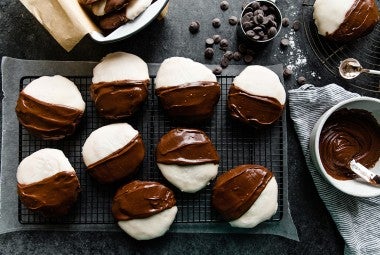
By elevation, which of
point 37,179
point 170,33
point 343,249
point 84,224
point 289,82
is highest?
point 170,33

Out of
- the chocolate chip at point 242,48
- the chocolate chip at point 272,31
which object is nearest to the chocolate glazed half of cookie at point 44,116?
the chocolate chip at point 242,48

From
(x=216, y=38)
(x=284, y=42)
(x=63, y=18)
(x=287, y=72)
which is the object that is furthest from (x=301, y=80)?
(x=63, y=18)

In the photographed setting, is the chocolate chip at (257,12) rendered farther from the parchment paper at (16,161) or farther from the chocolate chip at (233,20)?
the parchment paper at (16,161)

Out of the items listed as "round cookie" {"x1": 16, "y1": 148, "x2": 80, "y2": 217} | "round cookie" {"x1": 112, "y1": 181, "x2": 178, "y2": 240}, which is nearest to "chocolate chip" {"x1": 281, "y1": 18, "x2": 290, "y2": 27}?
"round cookie" {"x1": 112, "y1": 181, "x2": 178, "y2": 240}

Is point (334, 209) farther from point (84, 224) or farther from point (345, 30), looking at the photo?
point (84, 224)

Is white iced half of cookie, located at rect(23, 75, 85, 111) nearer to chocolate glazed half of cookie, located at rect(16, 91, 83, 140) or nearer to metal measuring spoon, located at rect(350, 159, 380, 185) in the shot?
chocolate glazed half of cookie, located at rect(16, 91, 83, 140)

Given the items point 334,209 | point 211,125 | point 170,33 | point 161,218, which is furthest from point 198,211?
point 170,33
